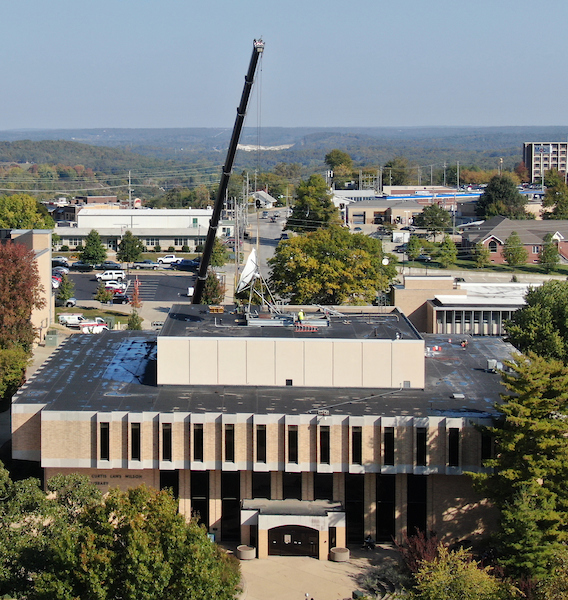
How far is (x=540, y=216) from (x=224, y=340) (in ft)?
398

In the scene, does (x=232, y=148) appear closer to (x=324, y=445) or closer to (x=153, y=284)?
(x=324, y=445)

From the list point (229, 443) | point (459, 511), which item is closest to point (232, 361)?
point (229, 443)

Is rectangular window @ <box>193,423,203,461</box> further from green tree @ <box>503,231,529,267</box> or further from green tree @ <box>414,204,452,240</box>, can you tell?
green tree @ <box>414,204,452,240</box>

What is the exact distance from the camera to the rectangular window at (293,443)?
121 ft

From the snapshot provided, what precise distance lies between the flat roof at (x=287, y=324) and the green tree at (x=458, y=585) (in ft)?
41.9

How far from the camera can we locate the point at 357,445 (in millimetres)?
36938

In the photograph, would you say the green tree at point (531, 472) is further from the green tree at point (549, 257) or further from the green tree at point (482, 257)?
the green tree at point (482, 257)

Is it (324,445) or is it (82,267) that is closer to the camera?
(324,445)

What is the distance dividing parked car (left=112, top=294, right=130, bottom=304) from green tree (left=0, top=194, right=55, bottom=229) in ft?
102

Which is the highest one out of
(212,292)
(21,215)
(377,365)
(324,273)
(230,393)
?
(21,215)

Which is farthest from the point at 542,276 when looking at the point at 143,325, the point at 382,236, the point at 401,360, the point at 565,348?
the point at 401,360

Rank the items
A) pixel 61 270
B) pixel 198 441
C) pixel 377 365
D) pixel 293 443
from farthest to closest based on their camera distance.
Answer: pixel 61 270 < pixel 377 365 < pixel 198 441 < pixel 293 443

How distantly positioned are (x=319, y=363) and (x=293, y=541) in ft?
25.5

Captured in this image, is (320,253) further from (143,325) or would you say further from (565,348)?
(565,348)
